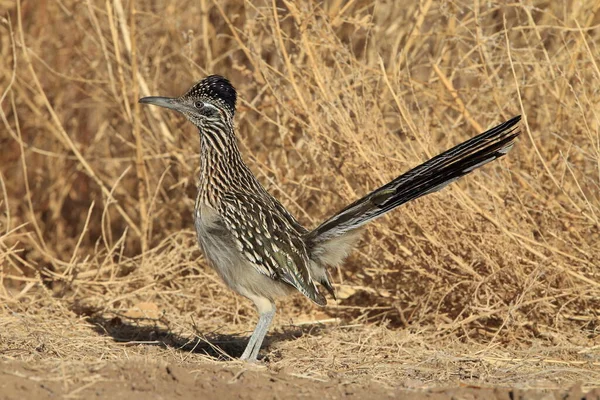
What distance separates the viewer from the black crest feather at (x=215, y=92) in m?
5.36

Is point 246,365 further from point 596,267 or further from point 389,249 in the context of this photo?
point 596,267

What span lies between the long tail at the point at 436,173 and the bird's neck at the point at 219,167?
71 centimetres

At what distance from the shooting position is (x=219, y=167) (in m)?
5.29

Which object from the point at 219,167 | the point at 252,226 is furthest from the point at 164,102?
the point at 252,226

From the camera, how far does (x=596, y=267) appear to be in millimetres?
5465

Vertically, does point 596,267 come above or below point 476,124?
below

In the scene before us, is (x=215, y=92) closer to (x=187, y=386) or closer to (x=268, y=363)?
(x=268, y=363)

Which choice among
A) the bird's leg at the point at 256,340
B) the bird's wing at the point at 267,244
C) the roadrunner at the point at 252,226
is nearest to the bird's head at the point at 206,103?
the roadrunner at the point at 252,226

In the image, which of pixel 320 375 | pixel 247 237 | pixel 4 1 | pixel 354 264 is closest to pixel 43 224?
pixel 4 1

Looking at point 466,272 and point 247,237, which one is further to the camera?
point 466,272

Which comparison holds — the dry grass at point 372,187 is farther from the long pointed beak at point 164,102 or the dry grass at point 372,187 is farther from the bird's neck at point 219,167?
the long pointed beak at point 164,102

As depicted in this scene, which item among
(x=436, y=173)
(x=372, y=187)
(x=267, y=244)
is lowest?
(x=267, y=244)

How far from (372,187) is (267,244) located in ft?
3.77

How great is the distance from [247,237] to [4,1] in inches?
156
